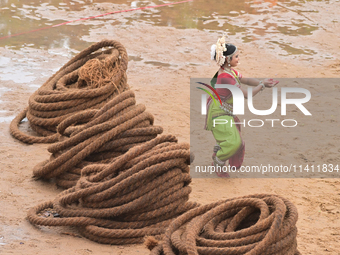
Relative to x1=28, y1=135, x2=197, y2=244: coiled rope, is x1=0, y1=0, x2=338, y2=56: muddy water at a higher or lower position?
higher

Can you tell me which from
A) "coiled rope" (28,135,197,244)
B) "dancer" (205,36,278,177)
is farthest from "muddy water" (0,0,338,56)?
"coiled rope" (28,135,197,244)

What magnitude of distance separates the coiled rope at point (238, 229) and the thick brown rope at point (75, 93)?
243 centimetres

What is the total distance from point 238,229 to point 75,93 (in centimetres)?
274

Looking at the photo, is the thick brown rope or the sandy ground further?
the thick brown rope

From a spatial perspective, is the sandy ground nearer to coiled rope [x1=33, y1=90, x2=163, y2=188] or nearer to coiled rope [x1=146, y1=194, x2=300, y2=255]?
coiled rope [x1=33, y1=90, x2=163, y2=188]

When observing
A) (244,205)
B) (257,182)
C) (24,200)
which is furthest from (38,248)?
(257,182)

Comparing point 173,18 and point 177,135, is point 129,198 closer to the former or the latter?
point 177,135

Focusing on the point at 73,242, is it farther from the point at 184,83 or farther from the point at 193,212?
the point at 184,83

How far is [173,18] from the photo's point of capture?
37.4 feet

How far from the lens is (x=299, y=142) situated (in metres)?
5.95

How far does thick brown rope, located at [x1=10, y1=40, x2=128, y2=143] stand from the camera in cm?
519

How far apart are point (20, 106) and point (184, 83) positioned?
272cm

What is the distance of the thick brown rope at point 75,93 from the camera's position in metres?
5.19

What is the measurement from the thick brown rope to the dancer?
110 cm
